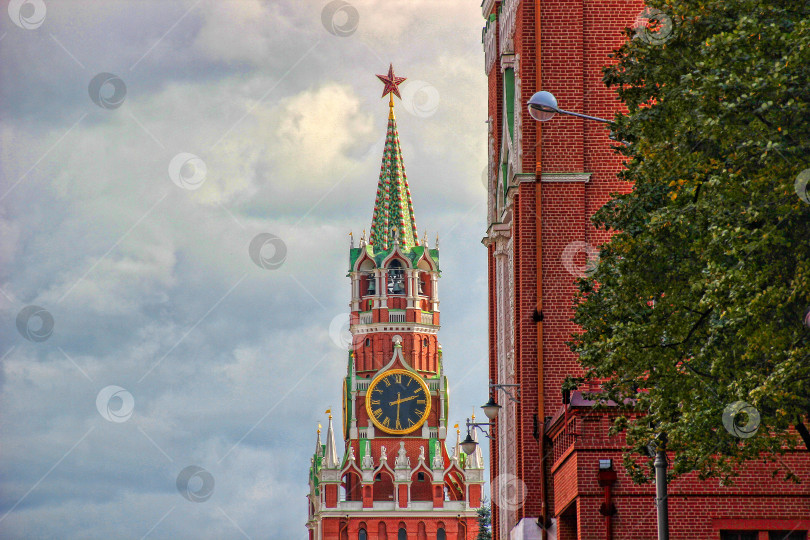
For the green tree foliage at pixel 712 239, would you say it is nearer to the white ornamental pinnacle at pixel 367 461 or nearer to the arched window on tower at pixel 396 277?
the white ornamental pinnacle at pixel 367 461

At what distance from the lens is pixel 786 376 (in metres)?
20.9

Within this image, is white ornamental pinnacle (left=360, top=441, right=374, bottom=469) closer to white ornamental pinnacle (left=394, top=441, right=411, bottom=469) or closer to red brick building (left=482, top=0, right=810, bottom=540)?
white ornamental pinnacle (left=394, top=441, right=411, bottom=469)

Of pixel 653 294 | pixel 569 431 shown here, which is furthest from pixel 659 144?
pixel 569 431

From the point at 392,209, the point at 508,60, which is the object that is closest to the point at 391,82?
the point at 392,209

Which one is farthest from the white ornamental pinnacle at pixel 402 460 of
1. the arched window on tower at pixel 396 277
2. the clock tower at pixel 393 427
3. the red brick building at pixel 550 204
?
the red brick building at pixel 550 204

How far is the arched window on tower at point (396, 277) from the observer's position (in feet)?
518

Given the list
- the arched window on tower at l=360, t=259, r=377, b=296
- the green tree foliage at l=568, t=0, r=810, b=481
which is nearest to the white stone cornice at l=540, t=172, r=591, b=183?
the green tree foliage at l=568, t=0, r=810, b=481

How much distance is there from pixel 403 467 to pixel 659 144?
129 metres

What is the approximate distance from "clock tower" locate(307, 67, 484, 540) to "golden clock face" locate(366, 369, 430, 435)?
9 cm

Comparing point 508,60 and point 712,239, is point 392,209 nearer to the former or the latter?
point 508,60

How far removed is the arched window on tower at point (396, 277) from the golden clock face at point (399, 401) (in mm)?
9586

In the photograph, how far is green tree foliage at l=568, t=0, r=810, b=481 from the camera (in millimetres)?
21438

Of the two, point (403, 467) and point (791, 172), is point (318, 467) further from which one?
point (791, 172)

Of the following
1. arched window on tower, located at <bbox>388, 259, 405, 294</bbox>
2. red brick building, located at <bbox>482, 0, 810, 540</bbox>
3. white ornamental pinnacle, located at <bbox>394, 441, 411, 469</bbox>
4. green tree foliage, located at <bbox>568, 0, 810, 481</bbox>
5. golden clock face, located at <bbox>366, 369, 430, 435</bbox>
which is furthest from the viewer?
arched window on tower, located at <bbox>388, 259, 405, 294</bbox>
